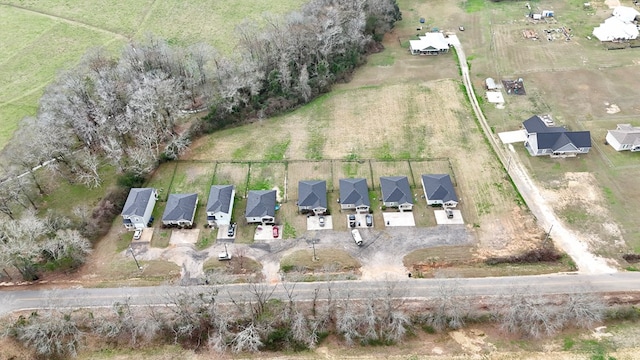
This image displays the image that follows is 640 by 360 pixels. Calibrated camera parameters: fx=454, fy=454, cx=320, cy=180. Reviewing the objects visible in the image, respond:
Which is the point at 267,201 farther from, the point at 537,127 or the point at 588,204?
the point at 588,204

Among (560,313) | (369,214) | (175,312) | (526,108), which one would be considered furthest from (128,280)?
(526,108)

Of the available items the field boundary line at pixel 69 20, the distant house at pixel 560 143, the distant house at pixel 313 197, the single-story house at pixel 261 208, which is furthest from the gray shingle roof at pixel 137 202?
the distant house at pixel 560 143

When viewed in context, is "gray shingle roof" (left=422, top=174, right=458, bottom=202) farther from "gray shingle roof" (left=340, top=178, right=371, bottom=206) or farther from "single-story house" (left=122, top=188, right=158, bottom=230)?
"single-story house" (left=122, top=188, right=158, bottom=230)

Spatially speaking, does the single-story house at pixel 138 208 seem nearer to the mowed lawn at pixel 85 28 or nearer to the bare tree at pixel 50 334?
the bare tree at pixel 50 334

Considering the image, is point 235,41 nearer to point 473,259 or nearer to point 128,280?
point 128,280

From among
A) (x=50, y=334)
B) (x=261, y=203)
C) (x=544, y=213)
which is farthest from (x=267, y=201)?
(x=544, y=213)

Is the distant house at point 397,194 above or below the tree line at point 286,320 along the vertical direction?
above
